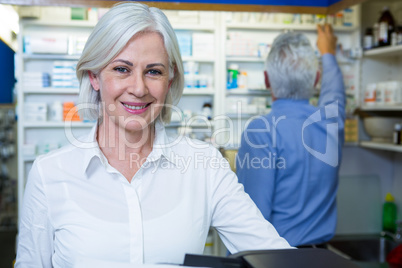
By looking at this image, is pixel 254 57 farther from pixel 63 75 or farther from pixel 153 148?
pixel 153 148

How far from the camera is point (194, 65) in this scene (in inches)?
134

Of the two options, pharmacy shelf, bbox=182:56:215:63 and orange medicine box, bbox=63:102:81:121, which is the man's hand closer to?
pharmacy shelf, bbox=182:56:215:63

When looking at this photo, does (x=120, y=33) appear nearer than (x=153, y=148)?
Yes

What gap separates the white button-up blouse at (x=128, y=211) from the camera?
1.19 metres

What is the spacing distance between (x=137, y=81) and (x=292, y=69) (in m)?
1.09

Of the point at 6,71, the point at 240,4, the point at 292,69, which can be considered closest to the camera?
the point at 240,4

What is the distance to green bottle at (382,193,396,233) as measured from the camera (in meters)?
3.45

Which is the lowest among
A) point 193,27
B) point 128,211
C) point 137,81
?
point 128,211

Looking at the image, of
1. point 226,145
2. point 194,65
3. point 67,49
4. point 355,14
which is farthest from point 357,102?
point 67,49

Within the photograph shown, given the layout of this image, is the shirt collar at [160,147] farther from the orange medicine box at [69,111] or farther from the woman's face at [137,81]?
the orange medicine box at [69,111]

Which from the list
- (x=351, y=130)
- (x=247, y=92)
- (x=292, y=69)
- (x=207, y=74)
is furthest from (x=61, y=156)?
(x=351, y=130)

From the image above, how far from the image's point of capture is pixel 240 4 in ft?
5.90

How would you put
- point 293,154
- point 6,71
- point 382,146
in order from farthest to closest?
point 382,146 → point 6,71 → point 293,154

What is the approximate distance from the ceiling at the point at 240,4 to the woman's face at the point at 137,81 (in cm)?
50
